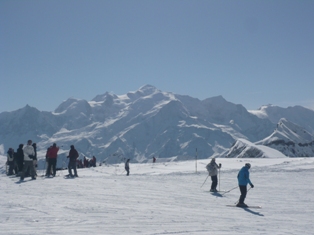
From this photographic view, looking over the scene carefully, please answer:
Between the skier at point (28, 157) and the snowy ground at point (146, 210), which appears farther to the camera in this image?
the skier at point (28, 157)

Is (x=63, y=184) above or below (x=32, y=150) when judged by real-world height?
below

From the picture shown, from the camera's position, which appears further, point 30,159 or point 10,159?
point 10,159

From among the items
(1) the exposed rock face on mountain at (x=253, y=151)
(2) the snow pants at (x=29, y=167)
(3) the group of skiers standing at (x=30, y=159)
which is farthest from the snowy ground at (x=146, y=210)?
(1) the exposed rock face on mountain at (x=253, y=151)

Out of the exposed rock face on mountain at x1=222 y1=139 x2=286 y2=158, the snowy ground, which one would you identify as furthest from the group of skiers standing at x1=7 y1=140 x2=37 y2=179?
the exposed rock face on mountain at x1=222 y1=139 x2=286 y2=158

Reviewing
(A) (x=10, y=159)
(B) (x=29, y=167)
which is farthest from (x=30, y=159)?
(A) (x=10, y=159)

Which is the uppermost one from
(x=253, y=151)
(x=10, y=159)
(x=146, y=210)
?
(x=253, y=151)

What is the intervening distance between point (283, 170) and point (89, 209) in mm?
22611

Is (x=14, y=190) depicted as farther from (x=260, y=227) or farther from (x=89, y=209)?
(x=260, y=227)

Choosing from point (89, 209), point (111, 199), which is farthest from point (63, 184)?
point (89, 209)

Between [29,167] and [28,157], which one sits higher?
[28,157]

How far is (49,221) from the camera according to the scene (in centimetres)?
1083

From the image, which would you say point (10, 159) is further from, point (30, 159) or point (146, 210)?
point (146, 210)

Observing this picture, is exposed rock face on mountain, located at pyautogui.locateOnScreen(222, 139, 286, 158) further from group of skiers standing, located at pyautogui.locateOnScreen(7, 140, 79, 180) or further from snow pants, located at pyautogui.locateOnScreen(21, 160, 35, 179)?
snow pants, located at pyautogui.locateOnScreen(21, 160, 35, 179)

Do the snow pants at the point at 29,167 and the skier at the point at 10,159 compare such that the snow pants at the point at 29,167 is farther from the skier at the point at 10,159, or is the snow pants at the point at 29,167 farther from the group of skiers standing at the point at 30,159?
the skier at the point at 10,159
